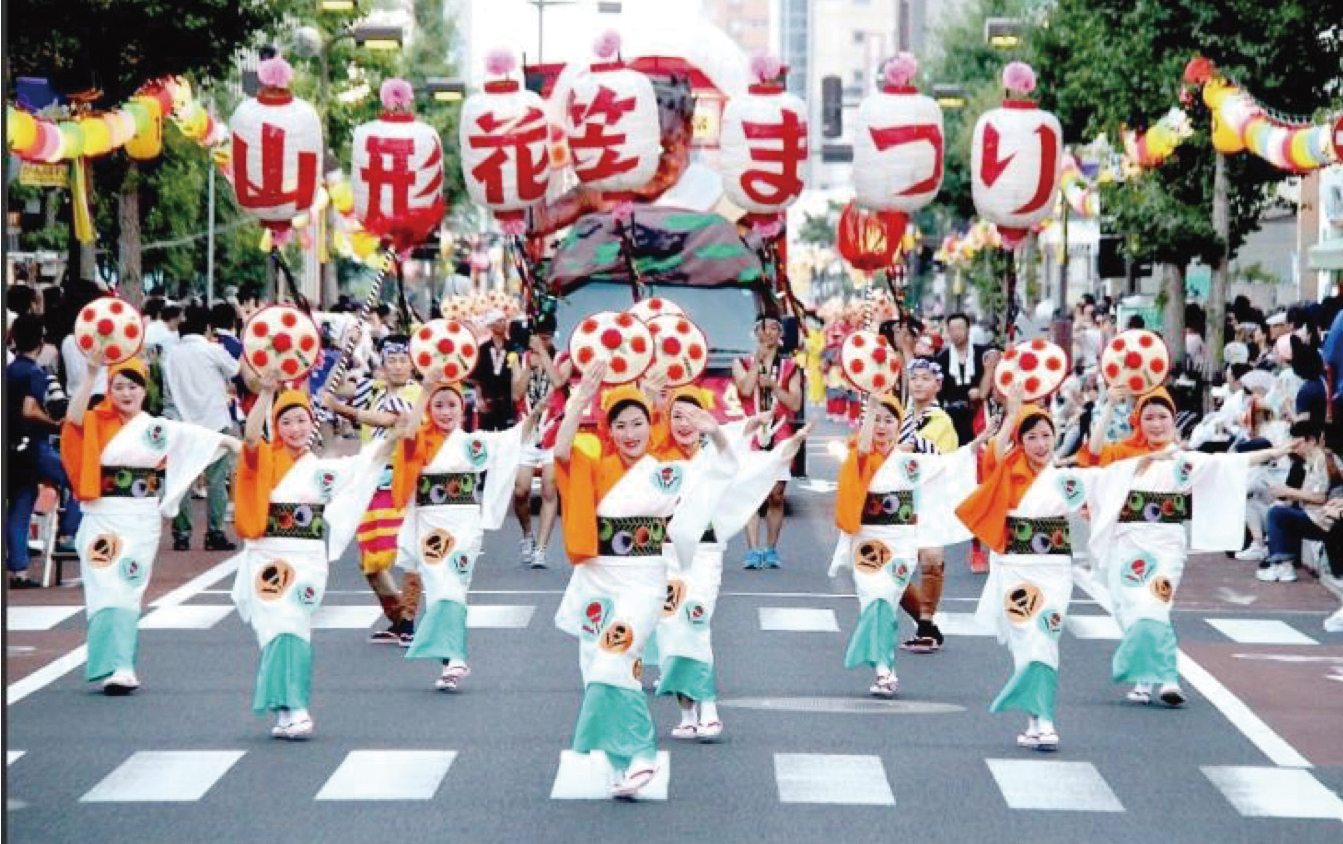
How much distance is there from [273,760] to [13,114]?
1194 centimetres

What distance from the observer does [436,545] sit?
14688mm

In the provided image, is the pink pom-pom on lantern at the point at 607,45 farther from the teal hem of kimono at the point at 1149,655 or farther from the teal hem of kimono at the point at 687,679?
the teal hem of kimono at the point at 687,679

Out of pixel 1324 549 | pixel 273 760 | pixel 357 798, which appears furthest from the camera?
pixel 1324 549

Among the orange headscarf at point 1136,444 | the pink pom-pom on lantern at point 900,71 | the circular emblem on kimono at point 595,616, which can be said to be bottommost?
the circular emblem on kimono at point 595,616

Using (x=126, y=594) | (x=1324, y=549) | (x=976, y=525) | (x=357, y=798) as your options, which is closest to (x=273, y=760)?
(x=357, y=798)

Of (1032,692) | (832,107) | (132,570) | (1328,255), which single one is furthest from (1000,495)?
(832,107)

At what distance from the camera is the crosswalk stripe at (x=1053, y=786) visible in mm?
10984

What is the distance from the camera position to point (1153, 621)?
45.6 ft

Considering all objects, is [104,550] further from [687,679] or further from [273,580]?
[687,679]

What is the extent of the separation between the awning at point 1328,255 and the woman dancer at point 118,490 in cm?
1524

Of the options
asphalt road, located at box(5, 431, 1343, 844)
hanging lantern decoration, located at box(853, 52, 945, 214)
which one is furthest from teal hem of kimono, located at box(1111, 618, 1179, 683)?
hanging lantern decoration, located at box(853, 52, 945, 214)

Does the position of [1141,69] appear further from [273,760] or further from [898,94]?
[273,760]

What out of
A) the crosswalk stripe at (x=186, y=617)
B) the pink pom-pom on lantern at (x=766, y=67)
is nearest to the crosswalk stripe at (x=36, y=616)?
the crosswalk stripe at (x=186, y=617)

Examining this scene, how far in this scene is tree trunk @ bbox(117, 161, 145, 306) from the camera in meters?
31.4
